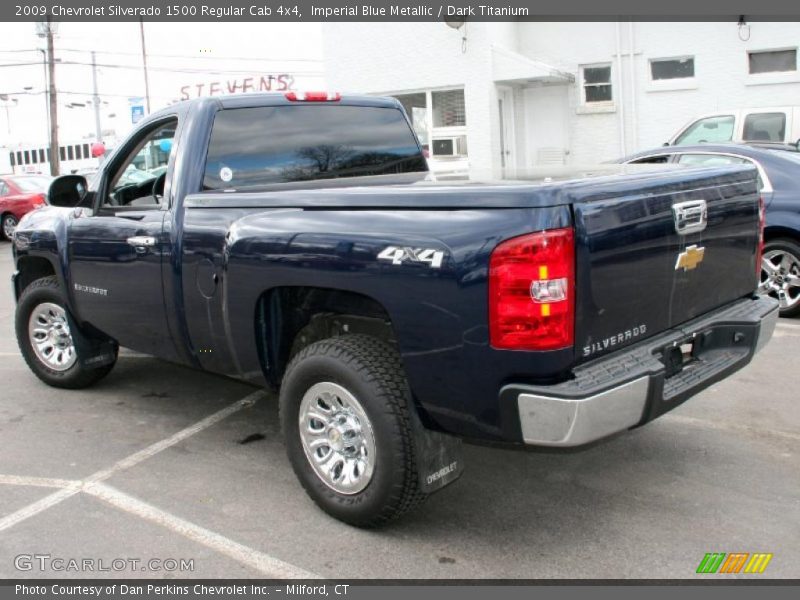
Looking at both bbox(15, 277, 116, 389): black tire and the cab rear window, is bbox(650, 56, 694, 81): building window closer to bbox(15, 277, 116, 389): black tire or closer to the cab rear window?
the cab rear window

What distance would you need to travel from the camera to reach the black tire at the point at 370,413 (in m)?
3.41

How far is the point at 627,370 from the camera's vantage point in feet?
10.5

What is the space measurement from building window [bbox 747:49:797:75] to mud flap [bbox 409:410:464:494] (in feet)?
48.0

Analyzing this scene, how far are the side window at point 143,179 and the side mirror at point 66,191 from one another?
0.25m

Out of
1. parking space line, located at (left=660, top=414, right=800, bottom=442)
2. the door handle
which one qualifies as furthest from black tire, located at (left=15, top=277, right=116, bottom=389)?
parking space line, located at (left=660, top=414, right=800, bottom=442)

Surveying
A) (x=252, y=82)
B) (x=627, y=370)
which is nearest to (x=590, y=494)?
(x=627, y=370)

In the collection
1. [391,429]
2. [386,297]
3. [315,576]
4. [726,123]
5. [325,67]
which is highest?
[325,67]

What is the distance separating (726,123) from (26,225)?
369 inches

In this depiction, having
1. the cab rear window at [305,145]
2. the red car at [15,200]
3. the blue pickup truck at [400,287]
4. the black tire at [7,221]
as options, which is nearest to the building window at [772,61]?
the cab rear window at [305,145]

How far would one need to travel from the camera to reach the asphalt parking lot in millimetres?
3459

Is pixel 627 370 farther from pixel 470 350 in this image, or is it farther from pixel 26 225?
pixel 26 225

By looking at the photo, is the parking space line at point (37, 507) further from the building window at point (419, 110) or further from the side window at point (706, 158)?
the building window at point (419, 110)

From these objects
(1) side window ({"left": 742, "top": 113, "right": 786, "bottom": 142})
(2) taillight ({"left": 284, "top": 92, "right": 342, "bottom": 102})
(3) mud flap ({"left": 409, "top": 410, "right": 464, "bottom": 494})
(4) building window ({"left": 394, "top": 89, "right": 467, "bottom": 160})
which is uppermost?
(4) building window ({"left": 394, "top": 89, "right": 467, "bottom": 160})

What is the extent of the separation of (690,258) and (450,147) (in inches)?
563
